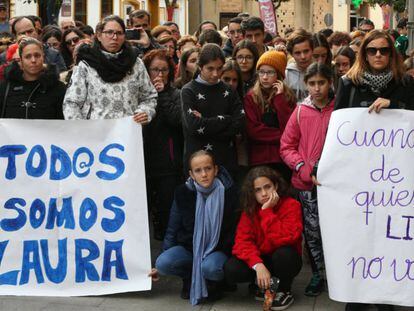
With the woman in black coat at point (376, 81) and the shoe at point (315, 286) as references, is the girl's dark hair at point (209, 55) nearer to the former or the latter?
the woman in black coat at point (376, 81)

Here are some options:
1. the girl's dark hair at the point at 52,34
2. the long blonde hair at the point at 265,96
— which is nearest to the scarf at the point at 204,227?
the long blonde hair at the point at 265,96

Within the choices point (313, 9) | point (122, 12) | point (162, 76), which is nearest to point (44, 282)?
point (162, 76)

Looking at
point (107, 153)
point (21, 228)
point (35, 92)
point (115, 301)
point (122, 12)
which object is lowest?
point (115, 301)

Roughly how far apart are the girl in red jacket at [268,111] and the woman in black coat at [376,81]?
2.86 feet

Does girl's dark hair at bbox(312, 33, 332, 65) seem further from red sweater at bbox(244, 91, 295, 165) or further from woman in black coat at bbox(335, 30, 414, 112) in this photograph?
woman in black coat at bbox(335, 30, 414, 112)

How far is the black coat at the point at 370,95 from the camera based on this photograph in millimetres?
5387

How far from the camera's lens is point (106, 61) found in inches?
234

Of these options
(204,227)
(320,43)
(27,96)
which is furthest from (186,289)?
(320,43)

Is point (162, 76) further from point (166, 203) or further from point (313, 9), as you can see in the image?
point (313, 9)

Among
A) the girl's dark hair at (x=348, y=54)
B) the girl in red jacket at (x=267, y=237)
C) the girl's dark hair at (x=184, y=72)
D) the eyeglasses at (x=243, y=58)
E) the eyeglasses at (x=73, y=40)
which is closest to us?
the girl in red jacket at (x=267, y=237)

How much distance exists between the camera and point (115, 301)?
5672 millimetres

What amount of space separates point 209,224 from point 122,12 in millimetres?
32966

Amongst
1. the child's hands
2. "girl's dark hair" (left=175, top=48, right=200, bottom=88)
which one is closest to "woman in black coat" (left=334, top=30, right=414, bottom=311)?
the child's hands

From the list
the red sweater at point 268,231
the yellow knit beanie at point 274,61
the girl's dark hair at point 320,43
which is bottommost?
the red sweater at point 268,231
